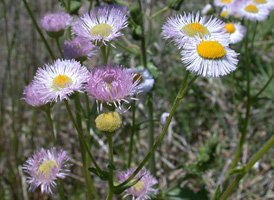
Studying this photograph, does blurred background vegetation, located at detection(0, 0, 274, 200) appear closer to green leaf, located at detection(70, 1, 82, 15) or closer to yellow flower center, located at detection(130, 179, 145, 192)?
green leaf, located at detection(70, 1, 82, 15)

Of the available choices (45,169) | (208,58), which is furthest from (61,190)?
(208,58)

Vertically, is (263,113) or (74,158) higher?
(263,113)

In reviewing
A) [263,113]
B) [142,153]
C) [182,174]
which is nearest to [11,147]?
[142,153]

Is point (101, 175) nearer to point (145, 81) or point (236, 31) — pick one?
point (145, 81)

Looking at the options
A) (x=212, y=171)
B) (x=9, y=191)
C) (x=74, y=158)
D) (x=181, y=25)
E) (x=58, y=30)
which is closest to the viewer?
(x=181, y=25)

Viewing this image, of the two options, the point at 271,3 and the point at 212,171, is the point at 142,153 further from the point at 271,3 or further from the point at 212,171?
the point at 271,3

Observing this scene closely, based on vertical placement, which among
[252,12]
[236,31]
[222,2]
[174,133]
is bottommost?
[174,133]
